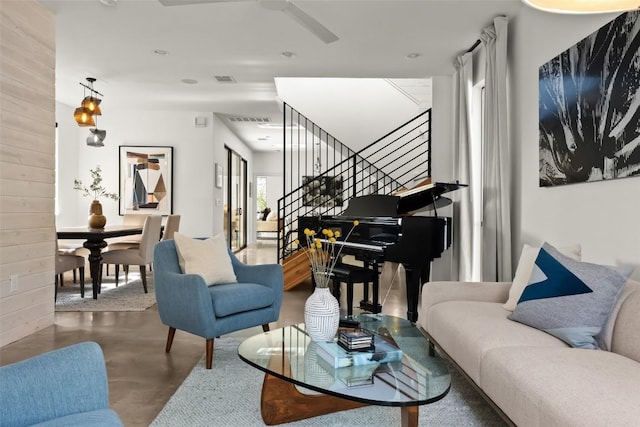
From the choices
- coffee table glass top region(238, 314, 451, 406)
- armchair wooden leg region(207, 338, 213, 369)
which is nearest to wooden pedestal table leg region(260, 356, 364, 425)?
coffee table glass top region(238, 314, 451, 406)

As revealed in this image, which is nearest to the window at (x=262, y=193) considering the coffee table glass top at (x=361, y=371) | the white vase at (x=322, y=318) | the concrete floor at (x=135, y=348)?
the concrete floor at (x=135, y=348)

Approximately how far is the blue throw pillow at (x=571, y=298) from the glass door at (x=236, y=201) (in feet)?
27.0

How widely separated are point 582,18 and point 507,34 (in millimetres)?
1109

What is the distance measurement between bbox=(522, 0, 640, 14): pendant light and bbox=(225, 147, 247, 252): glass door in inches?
348

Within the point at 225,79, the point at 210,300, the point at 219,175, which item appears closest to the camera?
the point at 210,300

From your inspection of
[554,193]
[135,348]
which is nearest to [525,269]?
[554,193]

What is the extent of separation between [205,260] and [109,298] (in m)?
2.33

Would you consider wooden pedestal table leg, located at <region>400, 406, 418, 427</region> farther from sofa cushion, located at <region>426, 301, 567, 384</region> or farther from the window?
the window

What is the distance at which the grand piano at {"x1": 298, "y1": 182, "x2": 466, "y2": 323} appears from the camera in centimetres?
397

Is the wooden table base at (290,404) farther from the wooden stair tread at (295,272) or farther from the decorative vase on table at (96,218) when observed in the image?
the decorative vase on table at (96,218)

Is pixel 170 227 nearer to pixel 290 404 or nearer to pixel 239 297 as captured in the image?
pixel 239 297

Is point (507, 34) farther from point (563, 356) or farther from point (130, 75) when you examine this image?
point (130, 75)

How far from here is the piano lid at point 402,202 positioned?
407 cm

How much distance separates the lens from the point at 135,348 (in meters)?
3.32
